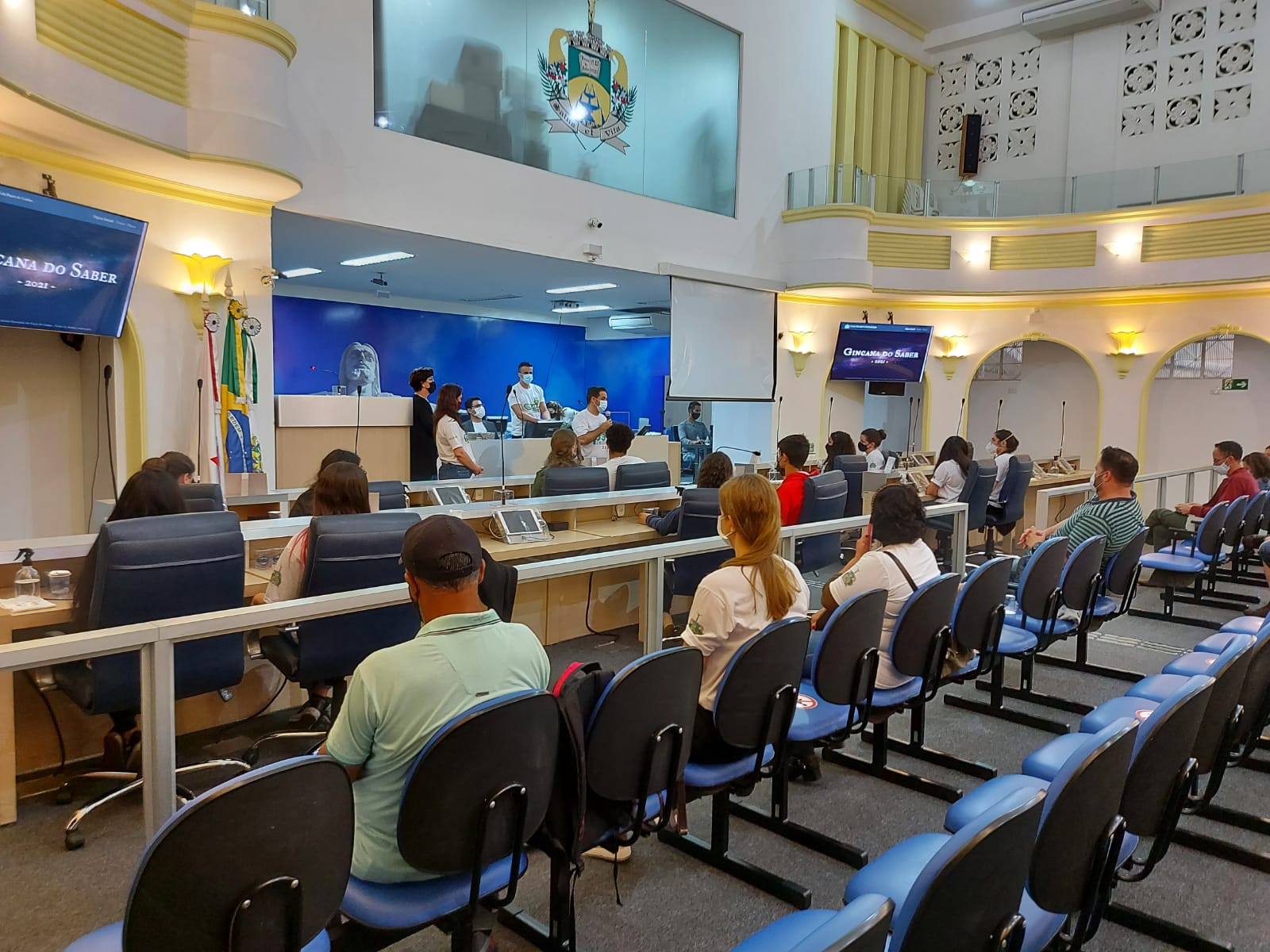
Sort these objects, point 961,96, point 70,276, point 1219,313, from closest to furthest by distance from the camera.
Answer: point 70,276 < point 1219,313 < point 961,96

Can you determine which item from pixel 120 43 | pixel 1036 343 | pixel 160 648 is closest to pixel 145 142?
pixel 120 43

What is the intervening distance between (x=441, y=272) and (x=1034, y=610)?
7911mm

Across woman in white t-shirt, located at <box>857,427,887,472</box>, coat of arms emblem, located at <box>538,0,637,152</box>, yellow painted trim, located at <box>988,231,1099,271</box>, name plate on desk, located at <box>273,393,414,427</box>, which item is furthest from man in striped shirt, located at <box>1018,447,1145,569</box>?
yellow painted trim, located at <box>988,231,1099,271</box>

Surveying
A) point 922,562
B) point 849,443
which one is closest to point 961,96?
point 849,443

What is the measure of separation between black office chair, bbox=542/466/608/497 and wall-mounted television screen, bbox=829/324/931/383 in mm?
7095

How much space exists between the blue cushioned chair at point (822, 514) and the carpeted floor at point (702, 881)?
4.99ft

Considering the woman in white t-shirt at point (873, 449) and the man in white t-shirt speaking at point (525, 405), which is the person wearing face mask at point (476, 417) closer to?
the man in white t-shirt speaking at point (525, 405)

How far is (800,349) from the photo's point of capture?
11352mm

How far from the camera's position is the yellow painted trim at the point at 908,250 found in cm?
1127

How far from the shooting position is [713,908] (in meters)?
2.32

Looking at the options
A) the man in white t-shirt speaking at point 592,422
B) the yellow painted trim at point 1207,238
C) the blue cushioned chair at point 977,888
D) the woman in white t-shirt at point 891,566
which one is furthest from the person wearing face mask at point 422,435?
A: the yellow painted trim at point 1207,238

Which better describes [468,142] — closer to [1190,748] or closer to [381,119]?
[381,119]

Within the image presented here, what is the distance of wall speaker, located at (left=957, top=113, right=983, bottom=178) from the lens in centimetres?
1263

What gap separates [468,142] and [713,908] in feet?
22.7
